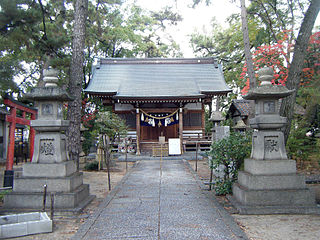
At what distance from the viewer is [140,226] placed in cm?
377

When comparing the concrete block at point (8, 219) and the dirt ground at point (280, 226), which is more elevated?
the concrete block at point (8, 219)

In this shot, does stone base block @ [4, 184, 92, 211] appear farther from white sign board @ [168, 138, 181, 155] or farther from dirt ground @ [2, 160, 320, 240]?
white sign board @ [168, 138, 181, 155]

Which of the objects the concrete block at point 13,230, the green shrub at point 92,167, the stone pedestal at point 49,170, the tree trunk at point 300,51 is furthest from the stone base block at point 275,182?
the green shrub at point 92,167

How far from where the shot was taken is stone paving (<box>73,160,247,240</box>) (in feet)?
11.5

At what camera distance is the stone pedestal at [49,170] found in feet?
15.2

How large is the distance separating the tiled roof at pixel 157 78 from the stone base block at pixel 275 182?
9.57m

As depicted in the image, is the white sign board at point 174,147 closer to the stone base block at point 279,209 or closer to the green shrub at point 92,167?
the green shrub at point 92,167

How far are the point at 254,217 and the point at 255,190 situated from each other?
0.53m

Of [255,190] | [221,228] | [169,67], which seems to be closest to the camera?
[221,228]

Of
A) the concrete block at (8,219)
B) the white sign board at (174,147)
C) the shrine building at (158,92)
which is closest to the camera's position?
the concrete block at (8,219)

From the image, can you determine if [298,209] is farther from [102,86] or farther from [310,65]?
[102,86]

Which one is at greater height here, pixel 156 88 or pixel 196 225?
pixel 156 88

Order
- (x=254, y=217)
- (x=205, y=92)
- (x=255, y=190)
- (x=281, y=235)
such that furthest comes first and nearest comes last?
(x=205, y=92)
(x=255, y=190)
(x=254, y=217)
(x=281, y=235)

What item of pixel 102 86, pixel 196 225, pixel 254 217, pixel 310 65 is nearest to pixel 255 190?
pixel 254 217
